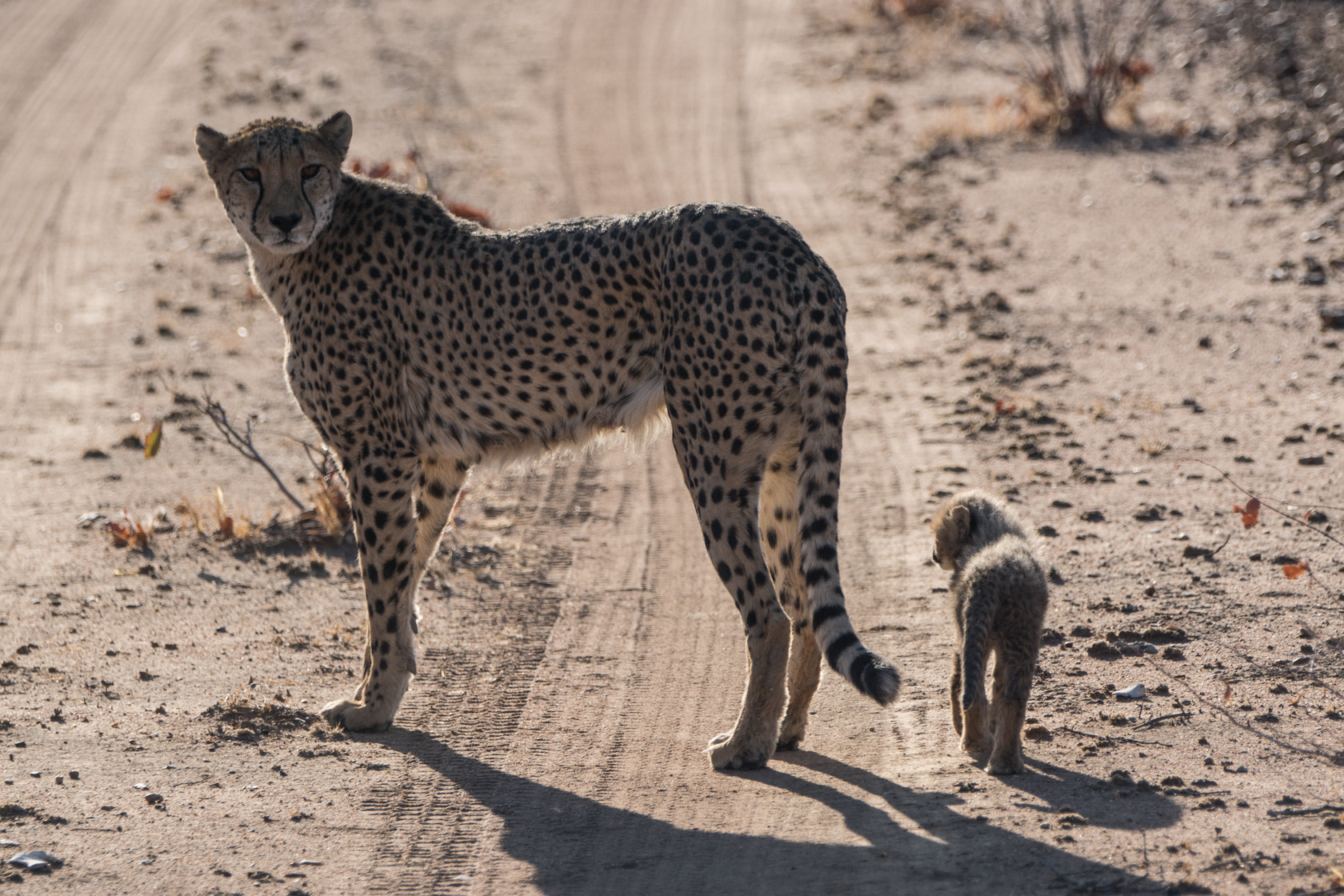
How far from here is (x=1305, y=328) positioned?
31.5 feet

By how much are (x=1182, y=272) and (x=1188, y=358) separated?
182cm

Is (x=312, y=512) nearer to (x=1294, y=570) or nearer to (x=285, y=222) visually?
(x=285, y=222)

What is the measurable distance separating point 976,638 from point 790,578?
1055 millimetres

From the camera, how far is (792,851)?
452 centimetres

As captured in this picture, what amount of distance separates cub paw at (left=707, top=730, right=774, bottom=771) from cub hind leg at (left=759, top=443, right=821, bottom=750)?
0.19m

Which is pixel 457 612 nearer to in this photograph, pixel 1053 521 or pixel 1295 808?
pixel 1053 521

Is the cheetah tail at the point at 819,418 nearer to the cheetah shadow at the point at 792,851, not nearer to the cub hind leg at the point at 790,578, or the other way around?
the cub hind leg at the point at 790,578

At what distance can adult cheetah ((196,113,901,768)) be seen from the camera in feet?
16.8

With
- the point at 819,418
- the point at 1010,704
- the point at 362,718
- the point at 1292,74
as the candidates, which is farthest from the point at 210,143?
the point at 1292,74

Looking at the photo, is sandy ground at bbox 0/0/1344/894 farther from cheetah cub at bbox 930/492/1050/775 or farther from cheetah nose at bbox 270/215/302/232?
cheetah nose at bbox 270/215/302/232

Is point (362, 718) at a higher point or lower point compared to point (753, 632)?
lower

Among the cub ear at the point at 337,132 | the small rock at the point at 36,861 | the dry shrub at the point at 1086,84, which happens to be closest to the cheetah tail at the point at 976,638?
the small rock at the point at 36,861

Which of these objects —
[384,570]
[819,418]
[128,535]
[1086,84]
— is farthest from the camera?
[1086,84]

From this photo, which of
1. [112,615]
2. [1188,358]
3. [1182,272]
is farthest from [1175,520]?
[112,615]
